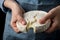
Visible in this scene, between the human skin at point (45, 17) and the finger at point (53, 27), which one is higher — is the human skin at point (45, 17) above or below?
above

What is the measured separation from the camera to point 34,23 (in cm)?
73

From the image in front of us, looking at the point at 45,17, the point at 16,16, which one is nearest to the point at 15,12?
the point at 16,16

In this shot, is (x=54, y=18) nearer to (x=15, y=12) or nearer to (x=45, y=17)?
(x=45, y=17)

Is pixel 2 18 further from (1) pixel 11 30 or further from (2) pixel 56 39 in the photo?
(2) pixel 56 39

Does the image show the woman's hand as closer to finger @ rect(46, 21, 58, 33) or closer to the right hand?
the right hand

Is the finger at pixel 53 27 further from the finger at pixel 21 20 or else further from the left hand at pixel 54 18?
the finger at pixel 21 20

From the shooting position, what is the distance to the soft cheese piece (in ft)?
2.33

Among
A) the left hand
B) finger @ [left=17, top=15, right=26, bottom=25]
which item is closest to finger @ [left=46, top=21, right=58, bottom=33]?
the left hand

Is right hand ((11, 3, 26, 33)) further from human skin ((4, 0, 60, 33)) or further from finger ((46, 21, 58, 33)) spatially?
finger ((46, 21, 58, 33))

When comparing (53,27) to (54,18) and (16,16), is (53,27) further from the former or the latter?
(16,16)

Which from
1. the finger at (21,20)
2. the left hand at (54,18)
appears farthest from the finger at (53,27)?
the finger at (21,20)

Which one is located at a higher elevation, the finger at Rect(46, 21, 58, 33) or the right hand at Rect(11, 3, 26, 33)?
the right hand at Rect(11, 3, 26, 33)

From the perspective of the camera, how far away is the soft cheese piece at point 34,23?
2.33 ft

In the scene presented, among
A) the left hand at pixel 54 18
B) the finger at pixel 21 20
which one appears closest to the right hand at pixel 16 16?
the finger at pixel 21 20
